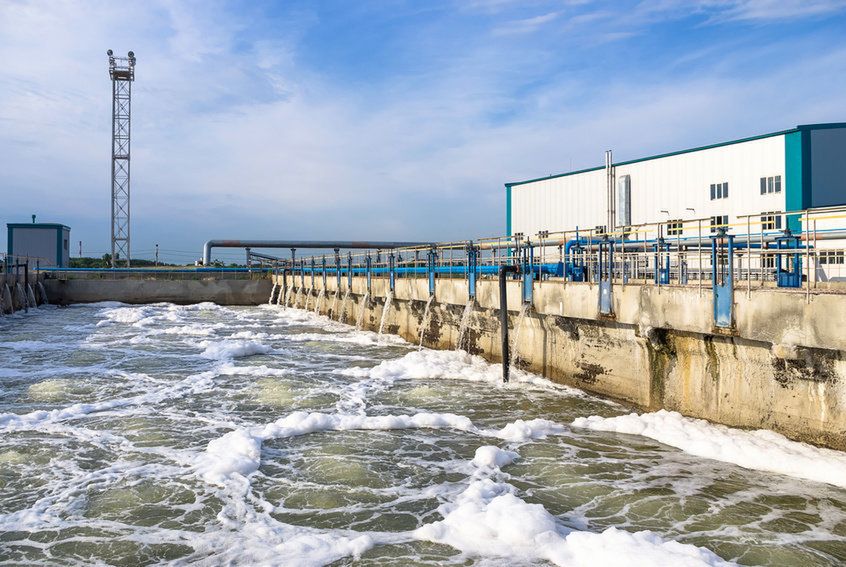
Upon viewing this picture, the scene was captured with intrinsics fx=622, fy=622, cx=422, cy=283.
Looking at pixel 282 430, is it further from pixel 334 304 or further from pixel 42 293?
pixel 42 293

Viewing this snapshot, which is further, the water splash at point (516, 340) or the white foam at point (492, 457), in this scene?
the water splash at point (516, 340)

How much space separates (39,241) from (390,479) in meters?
56.1

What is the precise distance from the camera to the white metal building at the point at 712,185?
25500 mm

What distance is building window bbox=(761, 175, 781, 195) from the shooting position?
86.2ft

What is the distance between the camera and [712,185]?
94.9 ft

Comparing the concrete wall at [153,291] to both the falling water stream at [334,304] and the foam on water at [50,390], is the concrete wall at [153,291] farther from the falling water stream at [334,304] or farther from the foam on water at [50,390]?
the foam on water at [50,390]

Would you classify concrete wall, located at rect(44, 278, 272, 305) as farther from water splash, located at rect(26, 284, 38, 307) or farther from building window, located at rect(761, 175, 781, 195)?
building window, located at rect(761, 175, 781, 195)

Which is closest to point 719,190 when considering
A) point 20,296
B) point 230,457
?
point 230,457

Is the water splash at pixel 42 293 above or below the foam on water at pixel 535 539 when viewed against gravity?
above

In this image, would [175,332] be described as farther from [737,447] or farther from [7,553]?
[737,447]

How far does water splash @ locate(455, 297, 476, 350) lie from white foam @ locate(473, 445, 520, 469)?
357 inches

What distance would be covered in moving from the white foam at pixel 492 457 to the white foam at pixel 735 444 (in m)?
2.35

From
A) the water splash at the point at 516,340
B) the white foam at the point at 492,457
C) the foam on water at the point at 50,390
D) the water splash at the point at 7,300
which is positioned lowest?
the white foam at the point at 492,457

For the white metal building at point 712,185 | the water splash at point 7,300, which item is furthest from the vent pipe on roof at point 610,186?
the water splash at point 7,300
